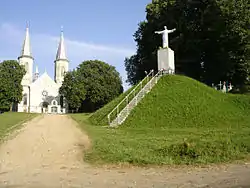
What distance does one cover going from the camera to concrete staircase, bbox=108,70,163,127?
750 inches

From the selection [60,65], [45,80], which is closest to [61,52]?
[60,65]

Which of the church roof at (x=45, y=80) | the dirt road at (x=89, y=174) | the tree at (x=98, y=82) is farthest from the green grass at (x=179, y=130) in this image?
the church roof at (x=45, y=80)

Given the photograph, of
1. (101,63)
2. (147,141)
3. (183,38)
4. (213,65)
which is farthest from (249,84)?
(101,63)

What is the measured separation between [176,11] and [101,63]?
25.3 metres

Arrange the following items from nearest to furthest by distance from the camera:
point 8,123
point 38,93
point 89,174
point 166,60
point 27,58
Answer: point 89,174
point 8,123
point 166,60
point 38,93
point 27,58

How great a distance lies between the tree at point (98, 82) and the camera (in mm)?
55281

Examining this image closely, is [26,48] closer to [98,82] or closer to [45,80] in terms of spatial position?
[45,80]

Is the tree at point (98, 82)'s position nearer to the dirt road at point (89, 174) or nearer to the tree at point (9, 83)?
the tree at point (9, 83)

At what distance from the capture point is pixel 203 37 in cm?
3634

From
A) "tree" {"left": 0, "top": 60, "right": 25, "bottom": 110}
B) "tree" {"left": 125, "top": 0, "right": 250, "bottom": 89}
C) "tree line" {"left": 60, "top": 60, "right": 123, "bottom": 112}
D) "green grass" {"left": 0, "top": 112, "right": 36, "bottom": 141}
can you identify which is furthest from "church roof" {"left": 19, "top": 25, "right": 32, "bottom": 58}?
"green grass" {"left": 0, "top": 112, "right": 36, "bottom": 141}

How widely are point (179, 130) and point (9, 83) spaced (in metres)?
49.5

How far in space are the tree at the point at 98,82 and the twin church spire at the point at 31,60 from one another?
2209cm

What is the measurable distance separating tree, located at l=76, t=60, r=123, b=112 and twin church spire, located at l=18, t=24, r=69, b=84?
72.5 feet

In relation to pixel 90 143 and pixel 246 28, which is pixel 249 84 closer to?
pixel 246 28
